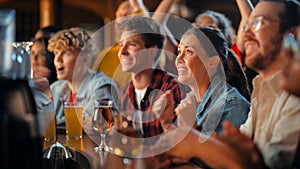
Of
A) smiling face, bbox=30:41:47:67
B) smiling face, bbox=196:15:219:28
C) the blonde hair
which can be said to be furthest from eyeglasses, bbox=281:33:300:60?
smiling face, bbox=30:41:47:67

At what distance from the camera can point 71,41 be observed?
9.35 ft

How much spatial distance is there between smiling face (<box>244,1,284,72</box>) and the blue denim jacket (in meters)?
0.26

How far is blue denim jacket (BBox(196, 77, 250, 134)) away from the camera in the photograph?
5.76ft

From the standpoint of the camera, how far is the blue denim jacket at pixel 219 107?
69.1 inches

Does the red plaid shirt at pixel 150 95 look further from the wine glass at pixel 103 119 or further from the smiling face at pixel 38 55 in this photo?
the smiling face at pixel 38 55

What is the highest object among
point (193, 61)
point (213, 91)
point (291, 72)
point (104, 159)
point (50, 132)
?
point (291, 72)

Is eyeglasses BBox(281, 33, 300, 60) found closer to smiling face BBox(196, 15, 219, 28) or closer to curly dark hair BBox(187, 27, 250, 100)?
curly dark hair BBox(187, 27, 250, 100)

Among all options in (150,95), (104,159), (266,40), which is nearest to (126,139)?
(104,159)

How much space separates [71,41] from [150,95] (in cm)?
61

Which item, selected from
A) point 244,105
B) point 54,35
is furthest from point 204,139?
point 54,35

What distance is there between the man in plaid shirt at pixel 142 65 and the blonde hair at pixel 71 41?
1.08 feet

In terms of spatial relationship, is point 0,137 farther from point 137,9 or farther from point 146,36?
point 137,9

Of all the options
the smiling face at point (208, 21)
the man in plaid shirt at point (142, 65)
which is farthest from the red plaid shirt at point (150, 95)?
the smiling face at point (208, 21)

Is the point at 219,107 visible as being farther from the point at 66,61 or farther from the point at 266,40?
the point at 66,61
